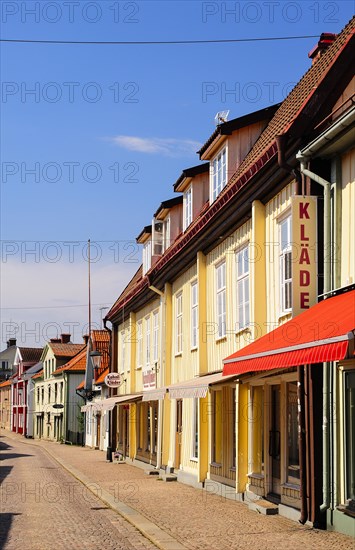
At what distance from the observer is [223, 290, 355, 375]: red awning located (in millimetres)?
9320

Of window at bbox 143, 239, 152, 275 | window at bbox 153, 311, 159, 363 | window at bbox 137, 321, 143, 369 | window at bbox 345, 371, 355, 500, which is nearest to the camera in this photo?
window at bbox 345, 371, 355, 500

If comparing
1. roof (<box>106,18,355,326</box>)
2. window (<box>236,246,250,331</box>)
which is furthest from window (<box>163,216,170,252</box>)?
window (<box>236,246,250,331</box>)

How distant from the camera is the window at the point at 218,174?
20.4 metres

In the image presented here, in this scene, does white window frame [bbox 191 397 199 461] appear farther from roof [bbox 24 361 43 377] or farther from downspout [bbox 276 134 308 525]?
roof [bbox 24 361 43 377]

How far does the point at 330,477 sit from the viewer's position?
1238 cm

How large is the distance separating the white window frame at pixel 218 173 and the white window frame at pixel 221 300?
191 centimetres

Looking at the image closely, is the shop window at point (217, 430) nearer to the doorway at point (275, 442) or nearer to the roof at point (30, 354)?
the doorway at point (275, 442)

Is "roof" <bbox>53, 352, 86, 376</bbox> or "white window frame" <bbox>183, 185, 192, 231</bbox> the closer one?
"white window frame" <bbox>183, 185, 192, 231</bbox>

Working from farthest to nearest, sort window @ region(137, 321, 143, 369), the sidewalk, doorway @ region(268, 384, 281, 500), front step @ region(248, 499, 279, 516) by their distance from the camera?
window @ region(137, 321, 143, 369)
doorway @ region(268, 384, 281, 500)
front step @ region(248, 499, 279, 516)
the sidewalk

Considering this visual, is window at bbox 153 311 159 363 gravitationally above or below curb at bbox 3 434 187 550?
above

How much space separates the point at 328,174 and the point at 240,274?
16.9 ft

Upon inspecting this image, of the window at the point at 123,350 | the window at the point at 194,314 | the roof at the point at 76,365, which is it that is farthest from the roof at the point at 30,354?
the window at the point at 194,314

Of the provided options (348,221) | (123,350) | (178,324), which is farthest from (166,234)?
(348,221)

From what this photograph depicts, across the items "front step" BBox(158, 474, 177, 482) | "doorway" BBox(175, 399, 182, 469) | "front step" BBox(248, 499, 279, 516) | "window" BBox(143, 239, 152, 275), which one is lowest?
"front step" BBox(158, 474, 177, 482)
